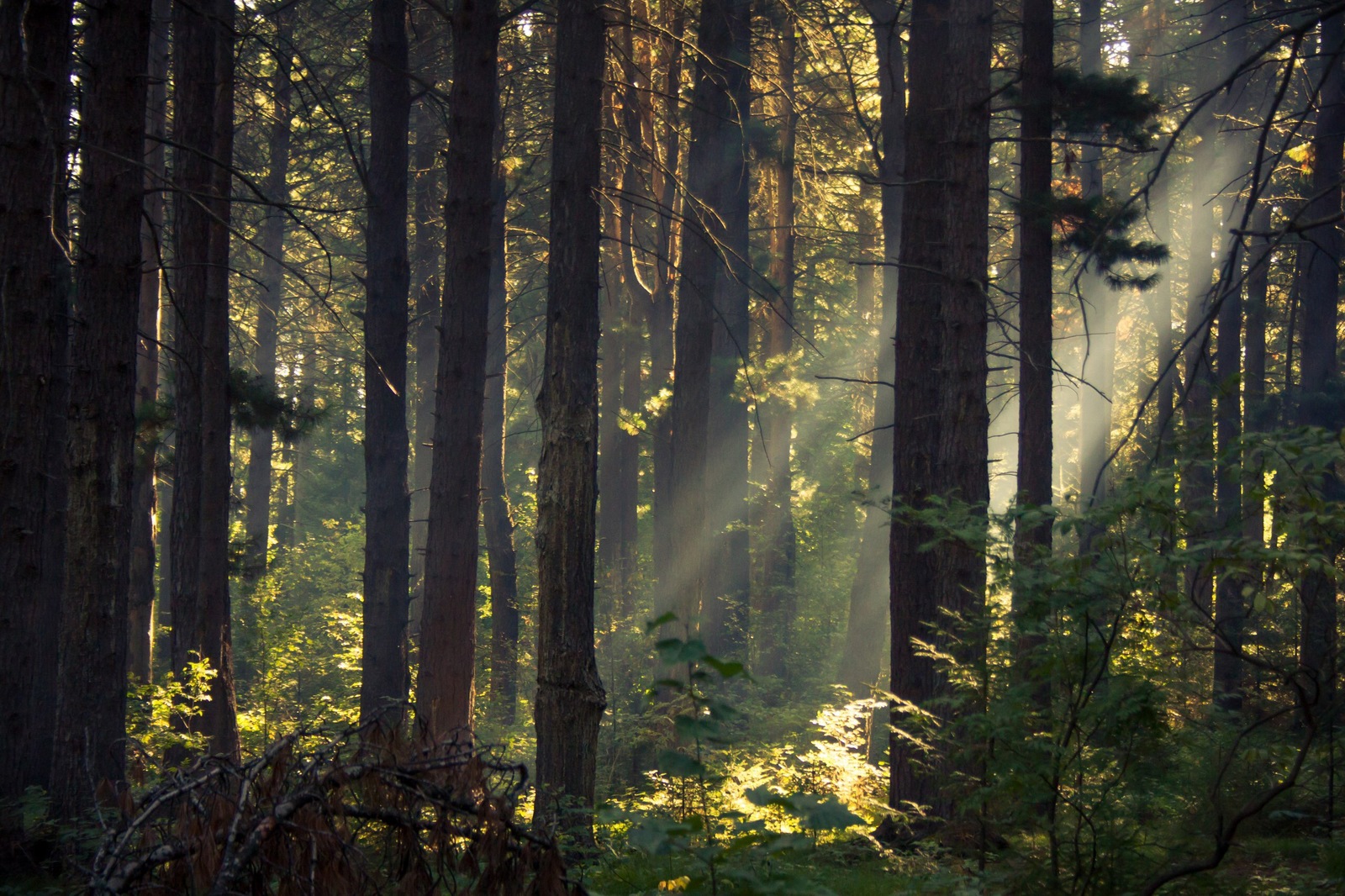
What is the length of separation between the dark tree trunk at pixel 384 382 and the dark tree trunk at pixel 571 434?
5.33m

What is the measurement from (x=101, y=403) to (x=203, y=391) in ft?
18.0

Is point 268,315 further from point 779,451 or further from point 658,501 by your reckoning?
point 779,451

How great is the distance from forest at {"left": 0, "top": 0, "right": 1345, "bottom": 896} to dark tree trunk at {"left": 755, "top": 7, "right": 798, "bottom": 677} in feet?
0.52

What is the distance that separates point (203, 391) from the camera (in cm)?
1116

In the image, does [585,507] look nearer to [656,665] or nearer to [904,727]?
[904,727]

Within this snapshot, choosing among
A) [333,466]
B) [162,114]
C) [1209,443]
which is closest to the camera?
[1209,443]

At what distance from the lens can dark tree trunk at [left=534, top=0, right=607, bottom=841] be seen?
295 inches

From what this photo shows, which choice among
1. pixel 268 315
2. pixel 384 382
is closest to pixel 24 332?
pixel 384 382

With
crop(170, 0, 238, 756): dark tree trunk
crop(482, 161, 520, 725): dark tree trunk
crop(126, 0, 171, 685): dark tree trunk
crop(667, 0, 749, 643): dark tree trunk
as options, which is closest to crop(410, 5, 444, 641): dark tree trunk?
crop(482, 161, 520, 725): dark tree trunk

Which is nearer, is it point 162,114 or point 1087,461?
point 162,114

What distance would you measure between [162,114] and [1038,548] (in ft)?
45.8

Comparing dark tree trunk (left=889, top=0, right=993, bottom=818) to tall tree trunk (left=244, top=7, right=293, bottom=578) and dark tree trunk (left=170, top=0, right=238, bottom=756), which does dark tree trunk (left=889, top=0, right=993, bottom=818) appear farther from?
tall tree trunk (left=244, top=7, right=293, bottom=578)

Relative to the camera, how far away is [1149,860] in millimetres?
5016

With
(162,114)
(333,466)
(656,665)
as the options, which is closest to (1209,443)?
(162,114)
